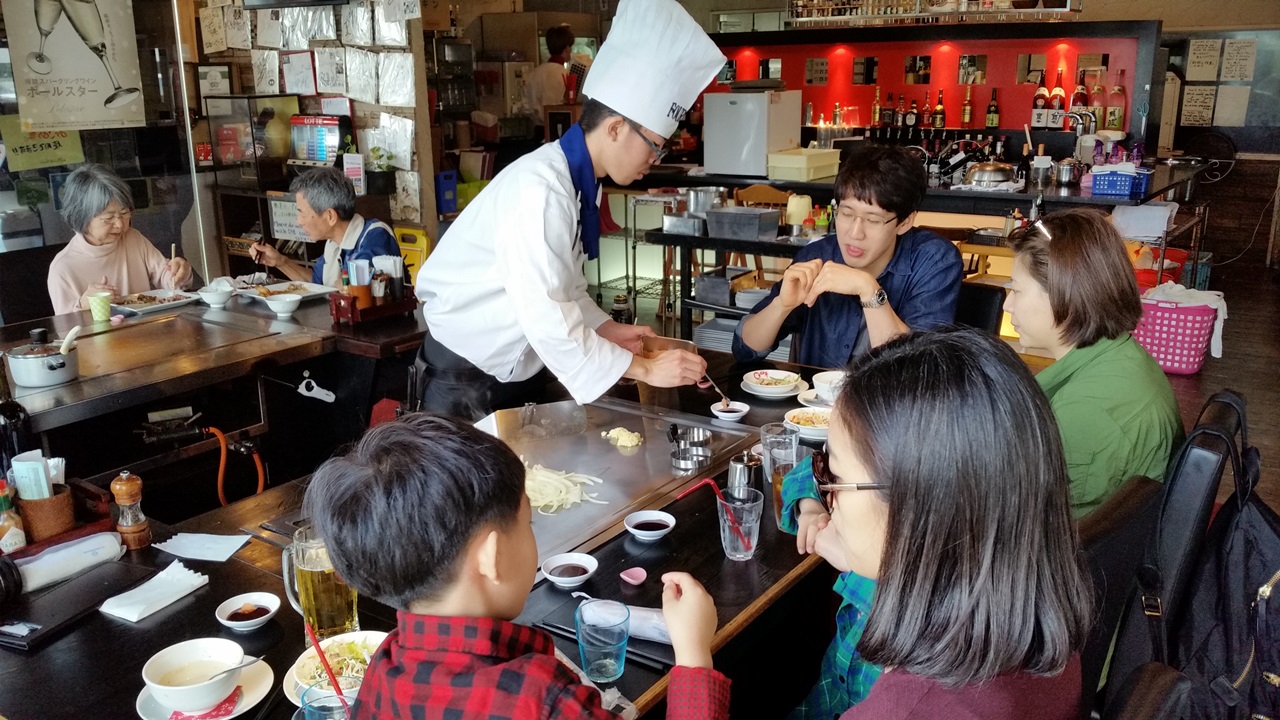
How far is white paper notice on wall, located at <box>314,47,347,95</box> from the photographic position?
215 inches

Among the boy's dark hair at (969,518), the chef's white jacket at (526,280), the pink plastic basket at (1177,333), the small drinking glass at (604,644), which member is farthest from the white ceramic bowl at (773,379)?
the pink plastic basket at (1177,333)

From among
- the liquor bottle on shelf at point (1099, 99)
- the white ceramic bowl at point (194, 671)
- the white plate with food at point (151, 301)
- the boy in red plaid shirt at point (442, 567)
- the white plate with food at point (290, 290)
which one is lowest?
the white ceramic bowl at point (194, 671)

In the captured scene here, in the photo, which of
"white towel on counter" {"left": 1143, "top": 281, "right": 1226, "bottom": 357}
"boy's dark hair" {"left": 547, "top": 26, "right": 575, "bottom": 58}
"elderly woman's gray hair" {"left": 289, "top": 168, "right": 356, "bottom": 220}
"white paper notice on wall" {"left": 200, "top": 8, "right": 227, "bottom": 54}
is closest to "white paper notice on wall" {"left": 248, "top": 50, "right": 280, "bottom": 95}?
"white paper notice on wall" {"left": 200, "top": 8, "right": 227, "bottom": 54}

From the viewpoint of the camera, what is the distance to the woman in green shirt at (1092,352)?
1.85 metres

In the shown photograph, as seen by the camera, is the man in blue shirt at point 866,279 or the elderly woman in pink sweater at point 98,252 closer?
the man in blue shirt at point 866,279

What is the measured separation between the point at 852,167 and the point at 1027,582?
204 cm

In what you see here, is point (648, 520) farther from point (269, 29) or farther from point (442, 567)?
point (269, 29)

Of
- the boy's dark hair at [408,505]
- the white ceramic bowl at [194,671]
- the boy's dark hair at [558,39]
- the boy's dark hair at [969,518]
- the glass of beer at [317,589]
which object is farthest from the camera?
the boy's dark hair at [558,39]

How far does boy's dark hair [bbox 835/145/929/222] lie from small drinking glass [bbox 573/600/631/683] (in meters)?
Result: 1.81

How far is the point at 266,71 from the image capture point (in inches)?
229

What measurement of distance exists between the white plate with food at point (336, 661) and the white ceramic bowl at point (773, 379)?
55.1 inches

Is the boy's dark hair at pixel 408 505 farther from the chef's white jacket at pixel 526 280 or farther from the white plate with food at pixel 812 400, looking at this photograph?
the white plate with food at pixel 812 400

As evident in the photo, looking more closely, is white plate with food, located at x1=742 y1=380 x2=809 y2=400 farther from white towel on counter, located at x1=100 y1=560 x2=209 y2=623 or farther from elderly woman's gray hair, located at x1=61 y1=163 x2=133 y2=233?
elderly woman's gray hair, located at x1=61 y1=163 x2=133 y2=233

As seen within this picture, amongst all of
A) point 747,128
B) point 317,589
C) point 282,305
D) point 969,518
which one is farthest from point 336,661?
point 747,128
